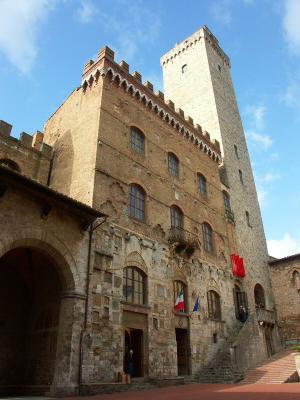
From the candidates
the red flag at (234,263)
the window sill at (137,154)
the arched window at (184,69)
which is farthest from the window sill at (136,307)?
the arched window at (184,69)

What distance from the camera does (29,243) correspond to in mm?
11633

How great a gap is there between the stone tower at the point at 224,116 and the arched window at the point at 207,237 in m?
3.26

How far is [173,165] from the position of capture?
20609 mm

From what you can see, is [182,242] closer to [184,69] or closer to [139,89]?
[139,89]

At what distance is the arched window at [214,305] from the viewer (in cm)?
1872

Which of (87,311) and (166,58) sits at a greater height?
(166,58)

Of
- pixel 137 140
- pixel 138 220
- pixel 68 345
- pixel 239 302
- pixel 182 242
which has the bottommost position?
pixel 68 345

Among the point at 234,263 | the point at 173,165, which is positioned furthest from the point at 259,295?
the point at 173,165

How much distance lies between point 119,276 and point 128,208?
3.33 m

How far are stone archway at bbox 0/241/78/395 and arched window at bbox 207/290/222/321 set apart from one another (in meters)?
8.98

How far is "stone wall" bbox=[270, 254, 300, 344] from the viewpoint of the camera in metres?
23.2

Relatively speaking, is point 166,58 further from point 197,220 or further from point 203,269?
point 203,269

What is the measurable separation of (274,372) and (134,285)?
734cm

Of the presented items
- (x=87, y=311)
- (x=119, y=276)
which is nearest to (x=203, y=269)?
(x=119, y=276)
